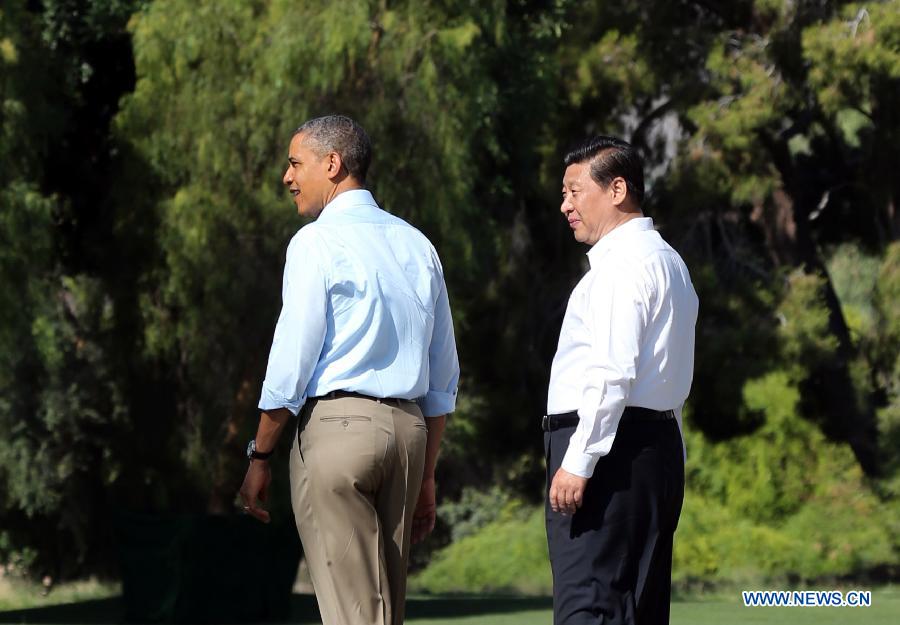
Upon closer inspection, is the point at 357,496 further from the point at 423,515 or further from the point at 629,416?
the point at 629,416

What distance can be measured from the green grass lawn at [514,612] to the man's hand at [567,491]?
5000 millimetres

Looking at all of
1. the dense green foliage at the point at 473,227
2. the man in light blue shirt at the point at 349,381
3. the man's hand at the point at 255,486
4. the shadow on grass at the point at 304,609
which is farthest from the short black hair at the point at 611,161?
the dense green foliage at the point at 473,227

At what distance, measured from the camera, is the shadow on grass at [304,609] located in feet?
35.0

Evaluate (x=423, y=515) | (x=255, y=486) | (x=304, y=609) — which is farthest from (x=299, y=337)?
(x=304, y=609)

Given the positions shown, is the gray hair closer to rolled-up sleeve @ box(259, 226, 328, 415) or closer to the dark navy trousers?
rolled-up sleeve @ box(259, 226, 328, 415)

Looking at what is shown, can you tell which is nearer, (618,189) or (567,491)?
(567,491)

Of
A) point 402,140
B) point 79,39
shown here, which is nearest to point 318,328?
point 402,140

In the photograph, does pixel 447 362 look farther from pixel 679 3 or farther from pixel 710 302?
pixel 679 3

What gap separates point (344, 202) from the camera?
4.14 meters

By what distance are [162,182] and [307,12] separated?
64.0 inches

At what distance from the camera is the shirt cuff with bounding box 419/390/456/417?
422 centimetres

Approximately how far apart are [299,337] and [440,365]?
48cm

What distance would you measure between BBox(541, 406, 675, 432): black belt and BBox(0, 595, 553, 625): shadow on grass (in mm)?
6547

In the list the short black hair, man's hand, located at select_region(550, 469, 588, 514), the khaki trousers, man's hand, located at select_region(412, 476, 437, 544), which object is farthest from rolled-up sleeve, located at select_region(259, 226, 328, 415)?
the short black hair
